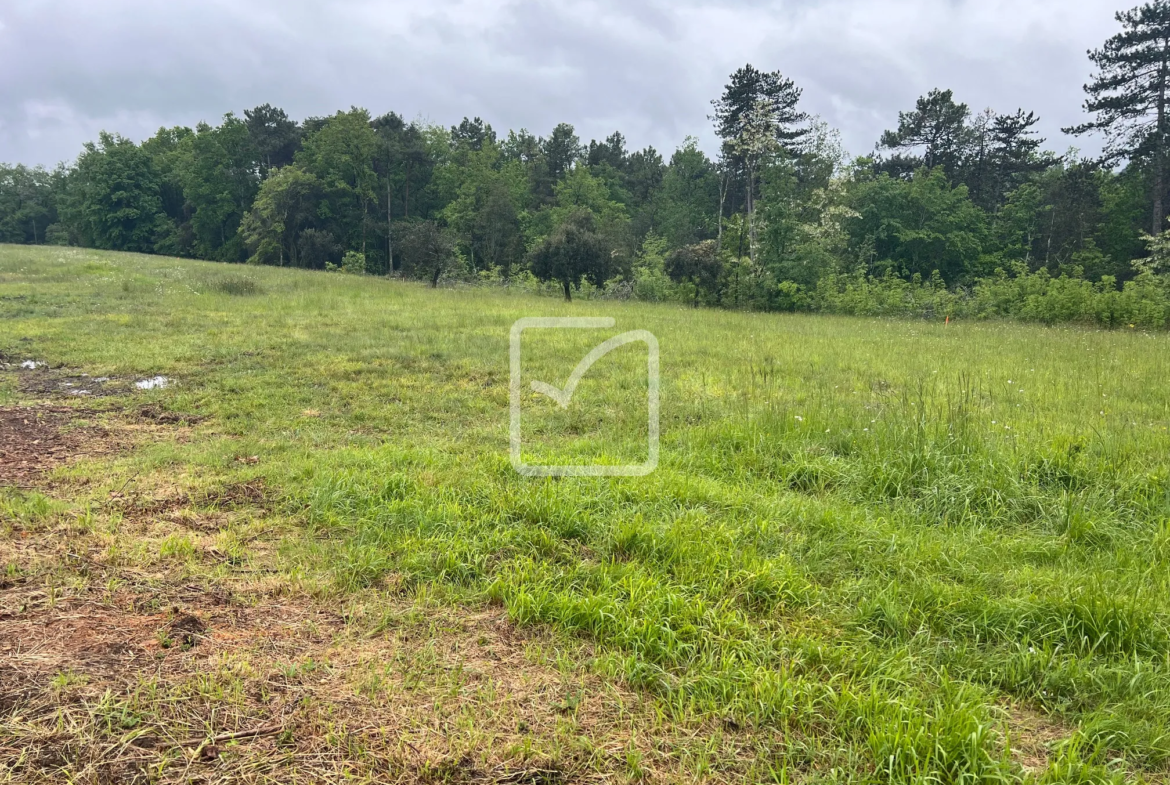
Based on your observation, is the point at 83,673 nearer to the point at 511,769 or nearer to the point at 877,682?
the point at 511,769

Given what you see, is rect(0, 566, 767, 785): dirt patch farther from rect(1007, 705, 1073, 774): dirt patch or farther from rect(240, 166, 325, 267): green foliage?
rect(240, 166, 325, 267): green foliage

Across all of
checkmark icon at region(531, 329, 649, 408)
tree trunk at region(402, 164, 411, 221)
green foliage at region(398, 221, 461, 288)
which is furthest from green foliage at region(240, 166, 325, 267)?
checkmark icon at region(531, 329, 649, 408)

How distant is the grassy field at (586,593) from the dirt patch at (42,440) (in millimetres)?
49

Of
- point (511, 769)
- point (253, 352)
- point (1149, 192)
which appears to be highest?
point (1149, 192)

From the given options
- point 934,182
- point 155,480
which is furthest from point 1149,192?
point 155,480

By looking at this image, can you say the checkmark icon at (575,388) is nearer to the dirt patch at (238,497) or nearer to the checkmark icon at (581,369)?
the checkmark icon at (581,369)

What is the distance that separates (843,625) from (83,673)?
304cm

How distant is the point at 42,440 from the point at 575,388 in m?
5.25

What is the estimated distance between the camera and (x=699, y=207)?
161 feet

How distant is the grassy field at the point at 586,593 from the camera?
1943 mm

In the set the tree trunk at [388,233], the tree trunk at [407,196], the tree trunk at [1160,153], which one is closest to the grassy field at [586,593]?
the tree trunk at [1160,153]

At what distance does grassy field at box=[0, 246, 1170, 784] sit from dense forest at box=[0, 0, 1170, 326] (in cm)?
1945

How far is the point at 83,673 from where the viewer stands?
2.16m

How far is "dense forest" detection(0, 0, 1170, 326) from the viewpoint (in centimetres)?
2534
